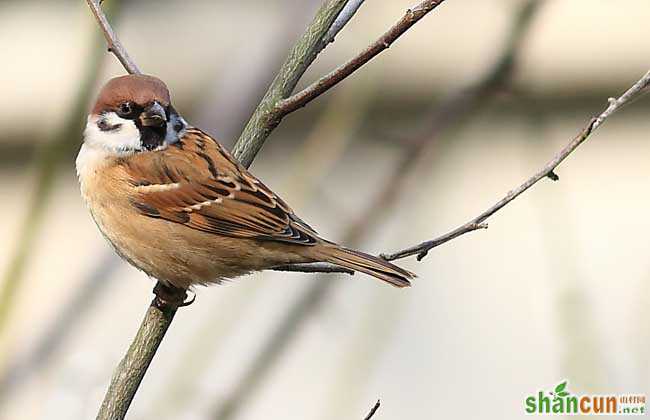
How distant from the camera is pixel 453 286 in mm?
3920

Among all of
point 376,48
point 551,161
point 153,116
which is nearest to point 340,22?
point 376,48

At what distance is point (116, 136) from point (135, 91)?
234 mm

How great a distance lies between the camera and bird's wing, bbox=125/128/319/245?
2.28 metres

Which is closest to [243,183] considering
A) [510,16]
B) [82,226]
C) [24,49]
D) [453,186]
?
[510,16]

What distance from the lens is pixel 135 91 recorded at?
6.94ft

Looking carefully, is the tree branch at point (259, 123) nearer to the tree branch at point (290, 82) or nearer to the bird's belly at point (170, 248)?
the tree branch at point (290, 82)

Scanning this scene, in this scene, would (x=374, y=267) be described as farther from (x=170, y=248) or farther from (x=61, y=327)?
(x=61, y=327)

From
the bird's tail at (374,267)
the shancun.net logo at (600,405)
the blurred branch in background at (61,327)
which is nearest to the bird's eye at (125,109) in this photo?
the bird's tail at (374,267)

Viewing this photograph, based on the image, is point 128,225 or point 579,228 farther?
Answer: point 579,228

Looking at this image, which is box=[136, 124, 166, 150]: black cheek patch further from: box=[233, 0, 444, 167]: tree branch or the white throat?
box=[233, 0, 444, 167]: tree branch

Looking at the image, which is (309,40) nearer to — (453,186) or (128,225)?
(128,225)

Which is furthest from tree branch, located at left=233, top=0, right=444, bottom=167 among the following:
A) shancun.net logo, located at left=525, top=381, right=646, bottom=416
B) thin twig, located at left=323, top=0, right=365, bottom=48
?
shancun.net logo, located at left=525, top=381, right=646, bottom=416

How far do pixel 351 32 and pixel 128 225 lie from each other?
1761 millimetres

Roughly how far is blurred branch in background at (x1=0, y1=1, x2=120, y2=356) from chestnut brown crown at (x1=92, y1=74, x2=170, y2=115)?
0.77 m
